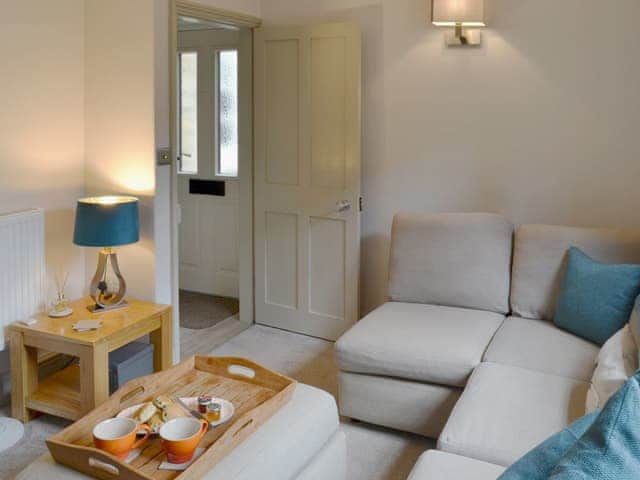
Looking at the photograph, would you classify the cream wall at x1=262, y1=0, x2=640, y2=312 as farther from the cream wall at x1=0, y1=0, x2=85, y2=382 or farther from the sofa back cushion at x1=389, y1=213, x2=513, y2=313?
the cream wall at x1=0, y1=0, x2=85, y2=382

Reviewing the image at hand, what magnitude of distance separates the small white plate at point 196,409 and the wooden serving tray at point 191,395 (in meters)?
0.02

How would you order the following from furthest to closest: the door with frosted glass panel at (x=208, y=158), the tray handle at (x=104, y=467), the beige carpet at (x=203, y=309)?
the door with frosted glass panel at (x=208, y=158), the beige carpet at (x=203, y=309), the tray handle at (x=104, y=467)

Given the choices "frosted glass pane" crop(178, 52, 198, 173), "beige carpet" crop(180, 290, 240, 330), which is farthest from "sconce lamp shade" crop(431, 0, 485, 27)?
"beige carpet" crop(180, 290, 240, 330)

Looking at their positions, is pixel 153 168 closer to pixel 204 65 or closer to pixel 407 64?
pixel 407 64

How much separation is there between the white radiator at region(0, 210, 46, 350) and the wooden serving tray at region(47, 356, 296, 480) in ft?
3.55

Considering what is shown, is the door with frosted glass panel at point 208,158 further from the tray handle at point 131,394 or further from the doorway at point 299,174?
the tray handle at point 131,394

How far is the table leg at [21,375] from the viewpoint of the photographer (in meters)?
3.13

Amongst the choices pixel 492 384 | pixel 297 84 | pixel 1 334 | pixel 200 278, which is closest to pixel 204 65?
pixel 297 84

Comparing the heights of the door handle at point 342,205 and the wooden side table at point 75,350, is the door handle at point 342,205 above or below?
above

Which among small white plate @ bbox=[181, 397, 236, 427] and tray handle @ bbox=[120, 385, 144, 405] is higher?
tray handle @ bbox=[120, 385, 144, 405]

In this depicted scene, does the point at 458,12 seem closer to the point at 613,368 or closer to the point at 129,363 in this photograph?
the point at 613,368

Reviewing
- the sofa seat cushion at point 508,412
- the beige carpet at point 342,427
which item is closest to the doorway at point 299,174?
the beige carpet at point 342,427

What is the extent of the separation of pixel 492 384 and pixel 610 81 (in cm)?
183

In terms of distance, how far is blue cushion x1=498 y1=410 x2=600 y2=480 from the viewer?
54.6 inches
